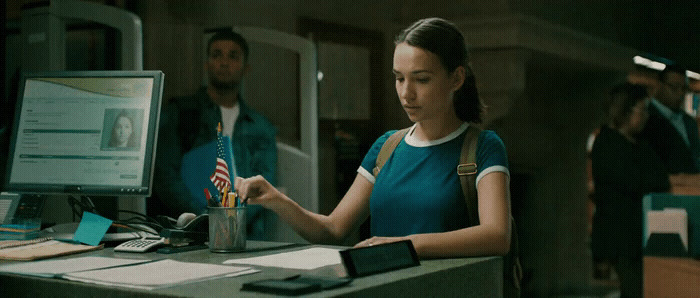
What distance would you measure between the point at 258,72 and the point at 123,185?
2.46 m

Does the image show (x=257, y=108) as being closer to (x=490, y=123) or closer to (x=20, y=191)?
(x=490, y=123)

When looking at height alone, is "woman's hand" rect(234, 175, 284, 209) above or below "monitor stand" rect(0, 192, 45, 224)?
above

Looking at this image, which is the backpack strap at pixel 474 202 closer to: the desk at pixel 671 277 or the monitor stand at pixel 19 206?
the monitor stand at pixel 19 206

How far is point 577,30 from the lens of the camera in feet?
17.6

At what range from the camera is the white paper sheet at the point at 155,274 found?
42.4 inches

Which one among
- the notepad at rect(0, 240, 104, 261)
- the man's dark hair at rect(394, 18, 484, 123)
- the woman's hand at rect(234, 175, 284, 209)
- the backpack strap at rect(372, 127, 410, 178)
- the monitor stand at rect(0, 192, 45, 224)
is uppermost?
the man's dark hair at rect(394, 18, 484, 123)

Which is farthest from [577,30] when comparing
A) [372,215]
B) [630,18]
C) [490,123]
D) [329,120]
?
[372,215]

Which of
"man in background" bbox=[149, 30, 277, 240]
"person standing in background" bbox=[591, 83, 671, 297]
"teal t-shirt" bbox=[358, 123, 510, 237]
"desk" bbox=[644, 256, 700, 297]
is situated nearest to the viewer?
"teal t-shirt" bbox=[358, 123, 510, 237]

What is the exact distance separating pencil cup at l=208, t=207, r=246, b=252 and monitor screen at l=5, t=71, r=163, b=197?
0.28 meters

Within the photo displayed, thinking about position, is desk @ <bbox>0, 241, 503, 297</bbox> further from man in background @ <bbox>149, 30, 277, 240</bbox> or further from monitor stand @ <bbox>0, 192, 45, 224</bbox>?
man in background @ <bbox>149, 30, 277, 240</bbox>

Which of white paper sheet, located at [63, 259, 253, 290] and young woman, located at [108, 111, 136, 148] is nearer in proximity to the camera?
white paper sheet, located at [63, 259, 253, 290]

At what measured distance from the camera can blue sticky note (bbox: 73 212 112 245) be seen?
5.06 ft

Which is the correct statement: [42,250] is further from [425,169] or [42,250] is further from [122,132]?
[425,169]

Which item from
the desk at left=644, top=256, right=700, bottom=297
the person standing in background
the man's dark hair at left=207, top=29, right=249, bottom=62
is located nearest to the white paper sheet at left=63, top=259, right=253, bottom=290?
the desk at left=644, top=256, right=700, bottom=297
